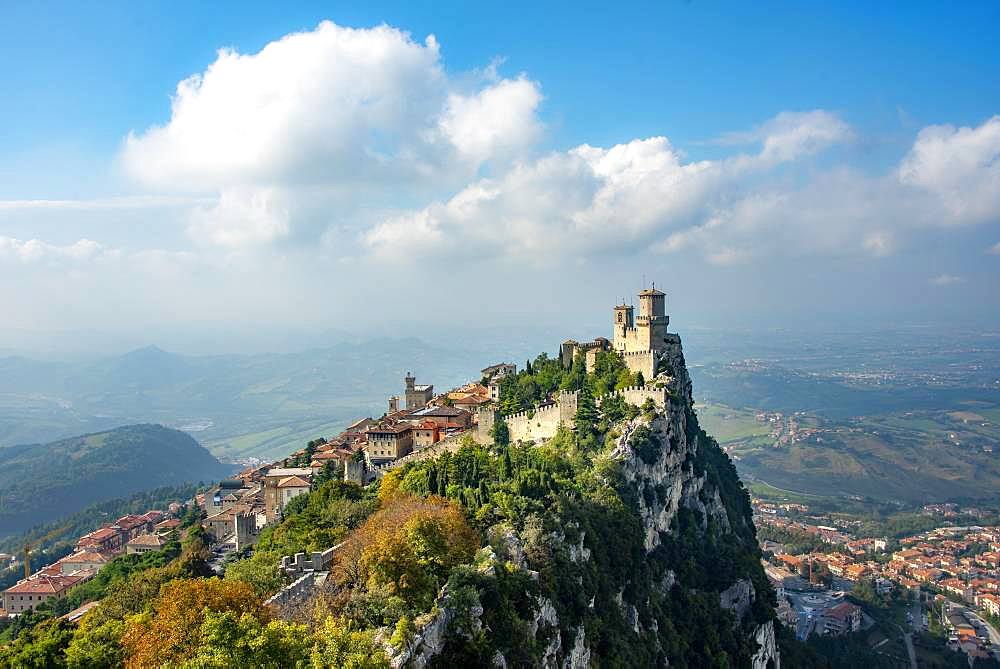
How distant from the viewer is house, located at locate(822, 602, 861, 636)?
80500 mm

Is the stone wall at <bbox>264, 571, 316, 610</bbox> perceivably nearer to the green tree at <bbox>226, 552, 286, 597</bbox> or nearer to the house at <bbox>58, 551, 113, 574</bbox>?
the green tree at <bbox>226, 552, 286, 597</bbox>

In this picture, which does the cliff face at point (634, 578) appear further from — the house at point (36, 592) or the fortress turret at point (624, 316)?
the house at point (36, 592)

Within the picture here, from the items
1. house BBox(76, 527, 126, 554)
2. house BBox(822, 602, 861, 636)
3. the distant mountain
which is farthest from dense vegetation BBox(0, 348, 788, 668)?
the distant mountain

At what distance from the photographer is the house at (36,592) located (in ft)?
202

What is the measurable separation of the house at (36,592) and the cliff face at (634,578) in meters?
46.5

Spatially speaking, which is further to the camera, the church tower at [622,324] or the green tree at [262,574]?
the church tower at [622,324]

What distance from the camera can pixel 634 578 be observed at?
41.2 meters

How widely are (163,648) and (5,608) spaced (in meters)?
55.3

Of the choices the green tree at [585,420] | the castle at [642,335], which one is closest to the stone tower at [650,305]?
the castle at [642,335]

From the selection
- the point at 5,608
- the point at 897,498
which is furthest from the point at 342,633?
the point at 897,498

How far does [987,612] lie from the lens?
10212cm

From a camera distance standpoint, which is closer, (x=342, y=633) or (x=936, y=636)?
(x=342, y=633)

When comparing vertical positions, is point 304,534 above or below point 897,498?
above

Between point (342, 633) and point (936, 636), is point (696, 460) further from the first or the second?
point (936, 636)
